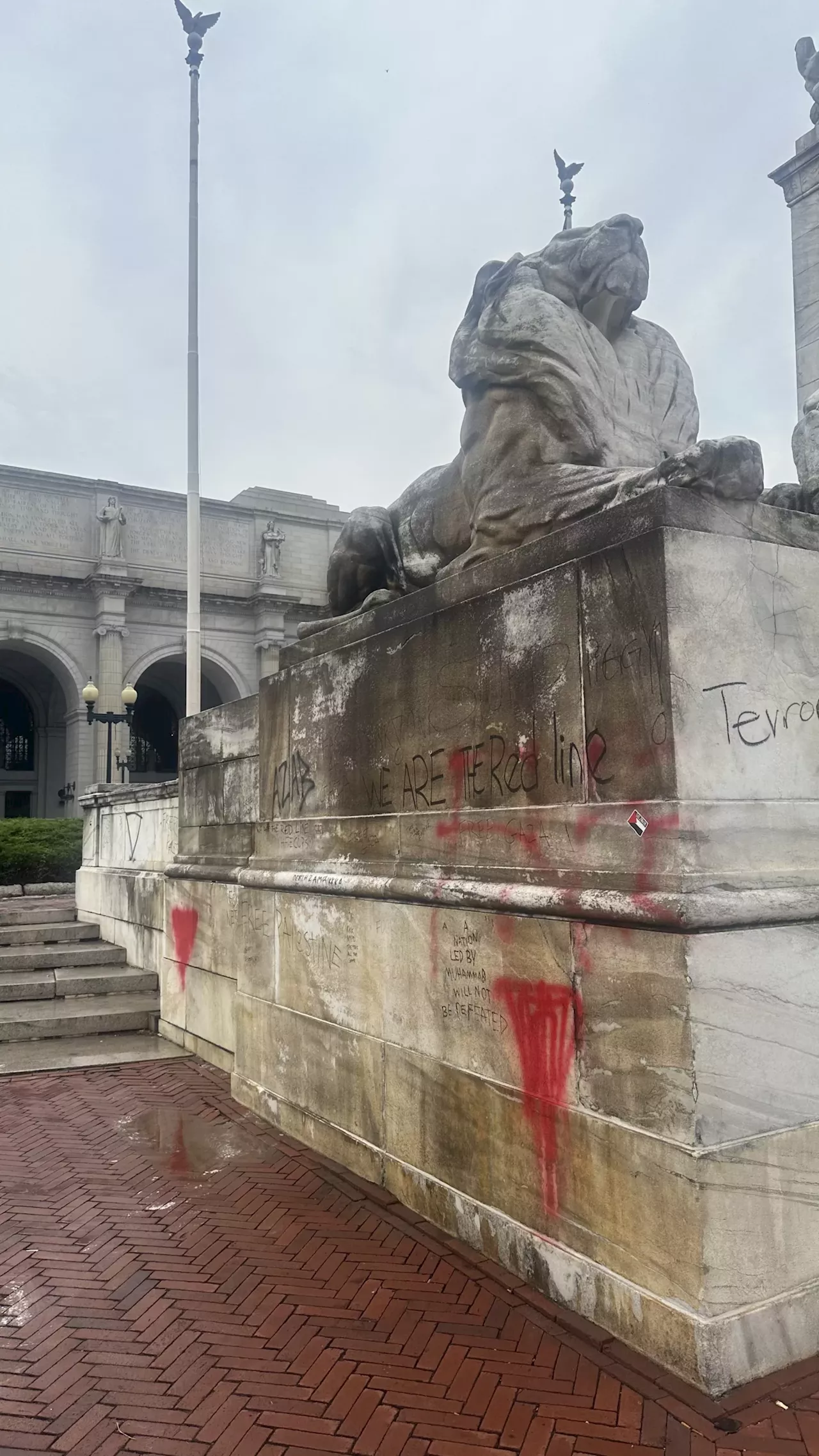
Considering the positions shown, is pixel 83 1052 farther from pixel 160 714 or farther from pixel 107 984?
pixel 160 714

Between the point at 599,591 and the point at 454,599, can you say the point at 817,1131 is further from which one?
the point at 454,599

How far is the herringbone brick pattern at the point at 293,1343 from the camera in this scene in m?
2.90

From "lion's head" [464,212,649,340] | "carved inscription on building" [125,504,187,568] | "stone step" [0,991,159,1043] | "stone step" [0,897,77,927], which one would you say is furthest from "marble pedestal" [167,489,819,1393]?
"carved inscription on building" [125,504,187,568]

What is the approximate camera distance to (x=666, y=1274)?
314 centimetres

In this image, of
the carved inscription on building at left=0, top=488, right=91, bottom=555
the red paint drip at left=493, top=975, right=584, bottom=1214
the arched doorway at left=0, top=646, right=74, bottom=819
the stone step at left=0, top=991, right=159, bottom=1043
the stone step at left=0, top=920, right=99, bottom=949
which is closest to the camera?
the red paint drip at left=493, top=975, right=584, bottom=1214

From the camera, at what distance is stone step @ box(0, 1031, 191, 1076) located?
307 inches

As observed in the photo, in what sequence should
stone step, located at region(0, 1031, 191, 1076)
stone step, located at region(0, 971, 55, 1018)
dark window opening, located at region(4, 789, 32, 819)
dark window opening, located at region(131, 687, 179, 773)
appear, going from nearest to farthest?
stone step, located at region(0, 1031, 191, 1076) < stone step, located at region(0, 971, 55, 1018) < dark window opening, located at region(4, 789, 32, 819) < dark window opening, located at region(131, 687, 179, 773)

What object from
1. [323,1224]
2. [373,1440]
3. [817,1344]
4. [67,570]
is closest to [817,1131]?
[817,1344]

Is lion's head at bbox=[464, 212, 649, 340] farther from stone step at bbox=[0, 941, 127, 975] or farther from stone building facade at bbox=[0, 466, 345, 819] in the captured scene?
stone building facade at bbox=[0, 466, 345, 819]

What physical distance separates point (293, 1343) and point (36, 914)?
1039cm

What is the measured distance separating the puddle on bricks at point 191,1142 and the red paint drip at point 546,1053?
2206 mm

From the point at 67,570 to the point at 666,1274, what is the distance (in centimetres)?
3860

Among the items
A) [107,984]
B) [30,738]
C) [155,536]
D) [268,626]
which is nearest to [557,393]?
[107,984]

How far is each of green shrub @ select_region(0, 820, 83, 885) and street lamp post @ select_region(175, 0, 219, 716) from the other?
392 centimetres
